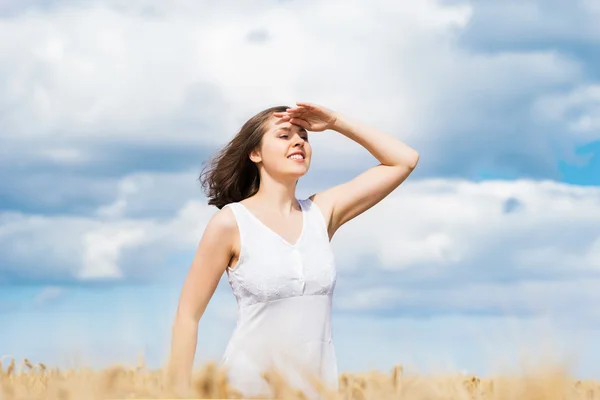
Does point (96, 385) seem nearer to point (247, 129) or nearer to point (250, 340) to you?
point (250, 340)

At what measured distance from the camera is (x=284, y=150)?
14.4 ft

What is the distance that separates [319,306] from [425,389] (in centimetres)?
247

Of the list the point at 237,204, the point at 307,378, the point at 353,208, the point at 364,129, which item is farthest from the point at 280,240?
the point at 307,378

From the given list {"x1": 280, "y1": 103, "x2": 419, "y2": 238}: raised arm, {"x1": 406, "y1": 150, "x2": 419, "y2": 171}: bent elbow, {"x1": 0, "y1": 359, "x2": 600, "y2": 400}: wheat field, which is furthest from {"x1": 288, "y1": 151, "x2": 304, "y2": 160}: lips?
{"x1": 0, "y1": 359, "x2": 600, "y2": 400}: wheat field

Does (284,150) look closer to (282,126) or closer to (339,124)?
(282,126)

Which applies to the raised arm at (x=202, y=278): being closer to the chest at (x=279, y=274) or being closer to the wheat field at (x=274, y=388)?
the chest at (x=279, y=274)

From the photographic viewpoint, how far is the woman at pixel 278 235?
13.3 feet

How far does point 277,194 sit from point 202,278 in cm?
78

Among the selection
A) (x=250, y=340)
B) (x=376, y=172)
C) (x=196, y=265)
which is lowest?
(x=250, y=340)

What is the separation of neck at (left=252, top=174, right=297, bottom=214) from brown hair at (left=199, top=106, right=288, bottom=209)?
244 millimetres

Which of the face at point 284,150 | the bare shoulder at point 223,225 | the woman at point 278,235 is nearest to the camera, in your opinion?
the woman at point 278,235

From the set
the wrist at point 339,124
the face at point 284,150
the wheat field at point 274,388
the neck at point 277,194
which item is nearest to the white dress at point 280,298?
the neck at point 277,194

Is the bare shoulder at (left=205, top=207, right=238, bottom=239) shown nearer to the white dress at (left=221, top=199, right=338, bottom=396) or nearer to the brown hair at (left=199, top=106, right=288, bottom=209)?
the white dress at (left=221, top=199, right=338, bottom=396)

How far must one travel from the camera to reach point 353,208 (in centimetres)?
480
